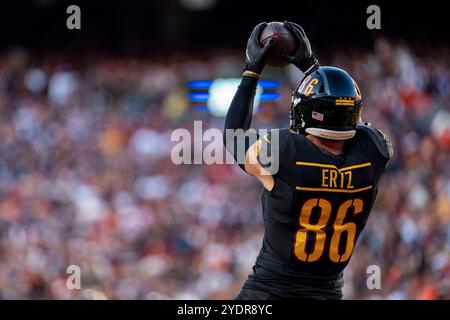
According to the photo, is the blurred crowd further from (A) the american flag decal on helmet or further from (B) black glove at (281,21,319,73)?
(A) the american flag decal on helmet

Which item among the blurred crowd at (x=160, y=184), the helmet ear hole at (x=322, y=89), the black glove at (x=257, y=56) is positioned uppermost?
the black glove at (x=257, y=56)

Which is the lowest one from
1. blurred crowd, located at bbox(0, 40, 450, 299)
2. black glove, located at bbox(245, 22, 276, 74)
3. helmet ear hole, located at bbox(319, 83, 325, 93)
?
blurred crowd, located at bbox(0, 40, 450, 299)

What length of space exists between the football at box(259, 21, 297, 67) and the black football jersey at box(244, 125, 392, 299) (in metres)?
0.44

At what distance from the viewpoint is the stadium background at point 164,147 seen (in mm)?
8305

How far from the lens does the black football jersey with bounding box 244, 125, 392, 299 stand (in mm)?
3363

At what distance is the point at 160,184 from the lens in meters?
10.9

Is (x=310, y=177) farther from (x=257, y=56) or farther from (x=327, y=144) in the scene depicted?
(x=257, y=56)

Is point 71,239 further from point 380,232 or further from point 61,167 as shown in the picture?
point 380,232

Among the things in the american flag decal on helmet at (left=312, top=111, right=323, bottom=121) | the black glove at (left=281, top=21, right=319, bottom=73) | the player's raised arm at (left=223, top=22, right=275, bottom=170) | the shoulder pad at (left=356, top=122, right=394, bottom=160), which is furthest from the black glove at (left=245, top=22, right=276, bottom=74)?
the shoulder pad at (left=356, top=122, right=394, bottom=160)

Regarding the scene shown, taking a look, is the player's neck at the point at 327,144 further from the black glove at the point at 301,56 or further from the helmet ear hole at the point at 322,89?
the black glove at the point at 301,56

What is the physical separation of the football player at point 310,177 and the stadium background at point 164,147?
421 cm

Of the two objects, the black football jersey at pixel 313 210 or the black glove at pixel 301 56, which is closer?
the black football jersey at pixel 313 210

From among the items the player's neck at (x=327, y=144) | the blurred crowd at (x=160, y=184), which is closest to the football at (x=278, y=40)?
the player's neck at (x=327, y=144)
